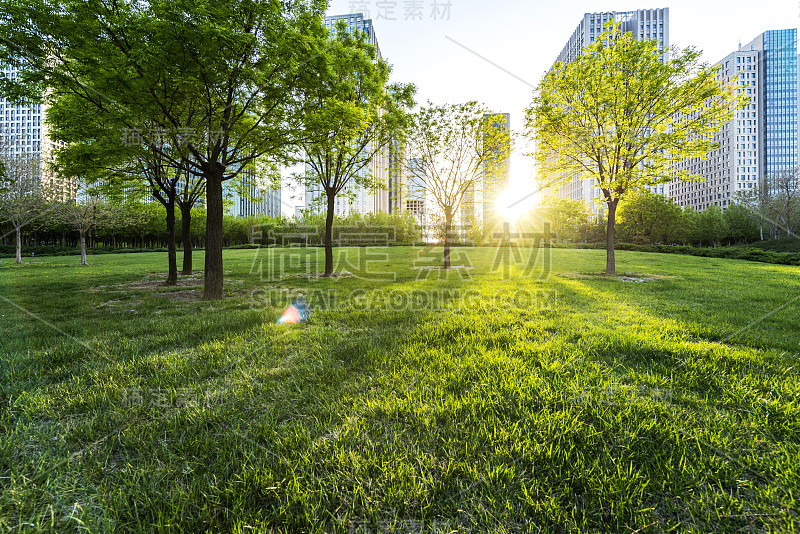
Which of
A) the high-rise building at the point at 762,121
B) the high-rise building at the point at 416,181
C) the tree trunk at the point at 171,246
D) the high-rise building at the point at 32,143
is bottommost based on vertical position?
the tree trunk at the point at 171,246

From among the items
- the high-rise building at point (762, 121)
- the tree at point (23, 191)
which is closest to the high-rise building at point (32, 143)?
the tree at point (23, 191)

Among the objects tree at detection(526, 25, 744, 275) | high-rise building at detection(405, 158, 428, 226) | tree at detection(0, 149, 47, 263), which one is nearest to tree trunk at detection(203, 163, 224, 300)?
high-rise building at detection(405, 158, 428, 226)

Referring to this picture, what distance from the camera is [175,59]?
19.9 ft

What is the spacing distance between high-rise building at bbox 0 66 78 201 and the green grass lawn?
8.40 m

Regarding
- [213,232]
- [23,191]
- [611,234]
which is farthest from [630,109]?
[23,191]

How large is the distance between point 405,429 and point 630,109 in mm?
14758

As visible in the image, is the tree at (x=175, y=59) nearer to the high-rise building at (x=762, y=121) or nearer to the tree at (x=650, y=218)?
the tree at (x=650, y=218)

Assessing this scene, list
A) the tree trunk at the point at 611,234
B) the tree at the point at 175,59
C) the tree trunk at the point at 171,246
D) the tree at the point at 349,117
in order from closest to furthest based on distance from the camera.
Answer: the tree at the point at 175,59
the tree at the point at 349,117
the tree trunk at the point at 171,246
the tree trunk at the point at 611,234

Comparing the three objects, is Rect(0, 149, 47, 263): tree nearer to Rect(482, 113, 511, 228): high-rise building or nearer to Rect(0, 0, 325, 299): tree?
Rect(0, 0, 325, 299): tree

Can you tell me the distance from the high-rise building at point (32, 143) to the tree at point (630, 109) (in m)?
17.2

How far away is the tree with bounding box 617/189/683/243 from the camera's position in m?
45.6

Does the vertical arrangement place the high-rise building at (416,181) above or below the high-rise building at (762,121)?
below

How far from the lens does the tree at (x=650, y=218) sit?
45.6 metres

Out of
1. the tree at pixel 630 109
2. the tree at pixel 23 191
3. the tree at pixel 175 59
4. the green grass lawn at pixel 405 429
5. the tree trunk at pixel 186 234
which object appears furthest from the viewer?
the tree at pixel 23 191
